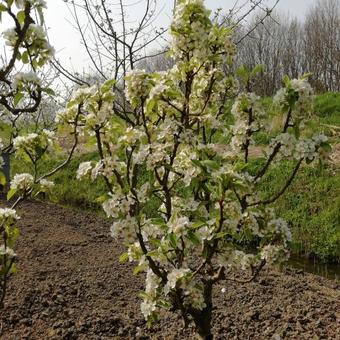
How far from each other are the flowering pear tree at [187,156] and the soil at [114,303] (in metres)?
1.06

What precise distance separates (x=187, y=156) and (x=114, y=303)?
2.03 m

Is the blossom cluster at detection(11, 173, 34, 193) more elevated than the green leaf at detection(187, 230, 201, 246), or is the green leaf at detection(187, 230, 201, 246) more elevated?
the blossom cluster at detection(11, 173, 34, 193)

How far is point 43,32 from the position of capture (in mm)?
2035

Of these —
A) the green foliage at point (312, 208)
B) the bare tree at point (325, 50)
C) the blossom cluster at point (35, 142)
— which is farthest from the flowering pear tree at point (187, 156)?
the bare tree at point (325, 50)

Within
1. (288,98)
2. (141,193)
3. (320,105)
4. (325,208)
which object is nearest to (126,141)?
(141,193)

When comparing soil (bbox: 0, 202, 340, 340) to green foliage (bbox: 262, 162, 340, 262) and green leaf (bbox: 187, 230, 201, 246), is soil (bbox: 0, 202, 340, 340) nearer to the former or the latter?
green leaf (bbox: 187, 230, 201, 246)

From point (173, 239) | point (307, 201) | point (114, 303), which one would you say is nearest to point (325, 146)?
point (173, 239)

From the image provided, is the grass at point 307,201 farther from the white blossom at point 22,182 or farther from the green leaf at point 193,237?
the green leaf at point 193,237

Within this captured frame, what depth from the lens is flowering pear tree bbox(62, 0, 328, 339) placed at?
80.3 inches

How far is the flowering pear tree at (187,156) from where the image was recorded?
2039 millimetres

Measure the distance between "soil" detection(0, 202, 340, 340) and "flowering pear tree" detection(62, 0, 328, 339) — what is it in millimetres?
1056

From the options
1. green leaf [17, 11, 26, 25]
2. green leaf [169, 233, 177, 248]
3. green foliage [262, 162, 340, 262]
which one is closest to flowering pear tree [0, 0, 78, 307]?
green leaf [17, 11, 26, 25]

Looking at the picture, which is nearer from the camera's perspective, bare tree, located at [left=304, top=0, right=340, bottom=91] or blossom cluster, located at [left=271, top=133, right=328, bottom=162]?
blossom cluster, located at [left=271, top=133, right=328, bottom=162]

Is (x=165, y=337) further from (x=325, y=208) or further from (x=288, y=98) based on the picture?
(x=325, y=208)
